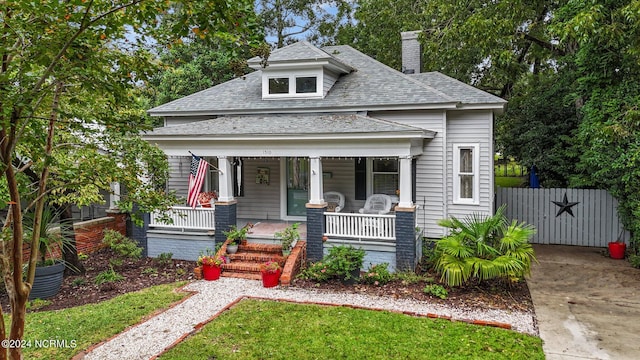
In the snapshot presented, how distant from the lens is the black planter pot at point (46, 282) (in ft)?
28.6

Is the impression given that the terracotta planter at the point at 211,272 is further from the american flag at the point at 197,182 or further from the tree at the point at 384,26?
the tree at the point at 384,26

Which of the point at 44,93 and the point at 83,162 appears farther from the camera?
the point at 83,162

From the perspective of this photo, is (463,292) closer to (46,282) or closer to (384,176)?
(384,176)

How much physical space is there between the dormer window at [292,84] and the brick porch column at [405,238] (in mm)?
4902

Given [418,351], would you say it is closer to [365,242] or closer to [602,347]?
[602,347]

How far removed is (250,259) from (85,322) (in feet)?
13.7

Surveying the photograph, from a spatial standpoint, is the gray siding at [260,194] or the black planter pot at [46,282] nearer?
the black planter pot at [46,282]

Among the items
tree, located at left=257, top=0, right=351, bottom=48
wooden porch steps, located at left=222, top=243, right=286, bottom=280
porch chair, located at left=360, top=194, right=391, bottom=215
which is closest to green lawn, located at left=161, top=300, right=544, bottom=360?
wooden porch steps, located at left=222, top=243, right=286, bottom=280

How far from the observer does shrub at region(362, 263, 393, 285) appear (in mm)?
9391

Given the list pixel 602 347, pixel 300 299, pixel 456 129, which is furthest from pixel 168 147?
pixel 602 347

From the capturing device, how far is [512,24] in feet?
45.8

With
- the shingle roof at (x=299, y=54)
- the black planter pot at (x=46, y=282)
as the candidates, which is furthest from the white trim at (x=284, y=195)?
the black planter pot at (x=46, y=282)

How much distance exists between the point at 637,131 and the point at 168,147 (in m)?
12.0

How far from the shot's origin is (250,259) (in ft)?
35.0
